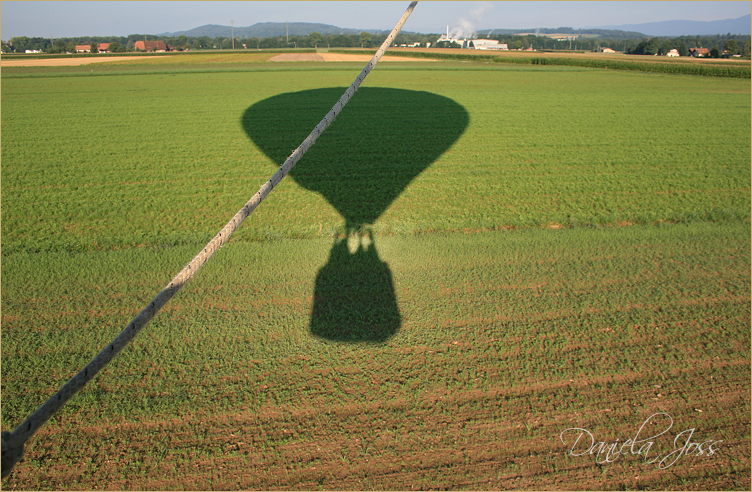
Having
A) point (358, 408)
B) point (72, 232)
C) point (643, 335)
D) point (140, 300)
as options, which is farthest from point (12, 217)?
point (643, 335)

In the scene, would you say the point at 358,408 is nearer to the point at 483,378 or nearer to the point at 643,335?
the point at 483,378

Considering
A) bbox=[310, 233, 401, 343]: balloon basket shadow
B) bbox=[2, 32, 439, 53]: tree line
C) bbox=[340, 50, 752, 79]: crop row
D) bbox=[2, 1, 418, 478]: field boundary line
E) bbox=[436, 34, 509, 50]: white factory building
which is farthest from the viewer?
bbox=[436, 34, 509, 50]: white factory building

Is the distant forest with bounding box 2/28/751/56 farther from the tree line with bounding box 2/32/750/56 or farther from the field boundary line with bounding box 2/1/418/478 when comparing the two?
the field boundary line with bounding box 2/1/418/478

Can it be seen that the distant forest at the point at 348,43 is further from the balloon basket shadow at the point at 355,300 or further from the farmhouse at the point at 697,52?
the balloon basket shadow at the point at 355,300

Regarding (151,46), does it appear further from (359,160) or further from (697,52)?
(697,52)

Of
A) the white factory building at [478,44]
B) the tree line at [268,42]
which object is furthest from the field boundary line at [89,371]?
the white factory building at [478,44]

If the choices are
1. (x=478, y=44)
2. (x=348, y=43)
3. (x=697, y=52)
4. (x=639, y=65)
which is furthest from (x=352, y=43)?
(x=697, y=52)

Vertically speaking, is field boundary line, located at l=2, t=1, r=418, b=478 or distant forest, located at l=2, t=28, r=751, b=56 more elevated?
distant forest, located at l=2, t=28, r=751, b=56

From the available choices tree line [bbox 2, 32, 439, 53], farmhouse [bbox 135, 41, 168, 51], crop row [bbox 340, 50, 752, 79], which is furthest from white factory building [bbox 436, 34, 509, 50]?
farmhouse [bbox 135, 41, 168, 51]
